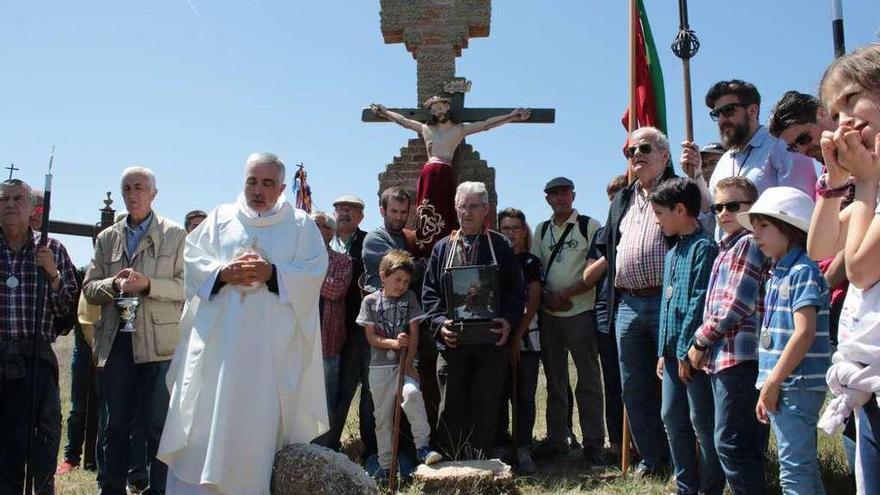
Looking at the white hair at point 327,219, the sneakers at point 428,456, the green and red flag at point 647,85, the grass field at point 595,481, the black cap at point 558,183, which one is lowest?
the grass field at point 595,481

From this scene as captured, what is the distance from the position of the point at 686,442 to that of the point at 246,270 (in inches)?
101

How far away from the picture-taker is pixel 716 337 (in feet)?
12.1

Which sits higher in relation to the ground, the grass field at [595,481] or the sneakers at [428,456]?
the sneakers at [428,456]

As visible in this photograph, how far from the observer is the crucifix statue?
7.19 metres

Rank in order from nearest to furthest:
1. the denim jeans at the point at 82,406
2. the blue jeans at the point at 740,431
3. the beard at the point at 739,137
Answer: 1. the blue jeans at the point at 740,431
2. the beard at the point at 739,137
3. the denim jeans at the point at 82,406

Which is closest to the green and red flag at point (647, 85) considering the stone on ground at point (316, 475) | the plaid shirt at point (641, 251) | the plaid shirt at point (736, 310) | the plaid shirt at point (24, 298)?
the plaid shirt at point (641, 251)

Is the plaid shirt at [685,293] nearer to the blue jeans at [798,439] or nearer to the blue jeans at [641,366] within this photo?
the blue jeans at [641,366]

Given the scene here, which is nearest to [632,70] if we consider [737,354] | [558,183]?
[558,183]

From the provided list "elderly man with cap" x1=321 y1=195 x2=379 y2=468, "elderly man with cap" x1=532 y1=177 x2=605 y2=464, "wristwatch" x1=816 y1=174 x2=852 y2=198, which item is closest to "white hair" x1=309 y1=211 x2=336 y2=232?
"elderly man with cap" x1=321 y1=195 x2=379 y2=468

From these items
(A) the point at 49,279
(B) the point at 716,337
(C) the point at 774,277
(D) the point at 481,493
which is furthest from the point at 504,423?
(A) the point at 49,279

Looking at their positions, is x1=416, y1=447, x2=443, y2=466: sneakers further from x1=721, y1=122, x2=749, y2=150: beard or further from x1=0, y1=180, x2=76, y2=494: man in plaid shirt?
x1=721, y1=122, x2=749, y2=150: beard

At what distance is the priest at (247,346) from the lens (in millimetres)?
4152

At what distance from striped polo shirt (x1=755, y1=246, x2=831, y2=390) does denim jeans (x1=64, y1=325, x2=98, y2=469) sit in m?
4.95

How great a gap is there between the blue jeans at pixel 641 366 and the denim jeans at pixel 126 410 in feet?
9.23
